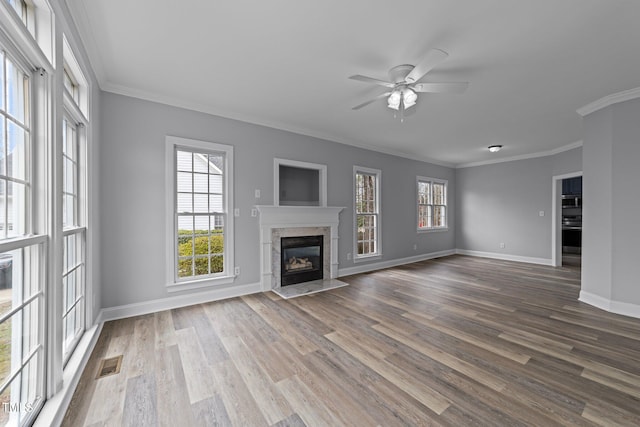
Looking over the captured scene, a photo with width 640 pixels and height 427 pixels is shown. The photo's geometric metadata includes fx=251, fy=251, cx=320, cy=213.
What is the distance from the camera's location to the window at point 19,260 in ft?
3.90

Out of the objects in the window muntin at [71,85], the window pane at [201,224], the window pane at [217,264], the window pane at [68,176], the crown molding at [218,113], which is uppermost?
the crown molding at [218,113]

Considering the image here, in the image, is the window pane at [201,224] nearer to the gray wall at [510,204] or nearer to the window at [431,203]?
the window at [431,203]

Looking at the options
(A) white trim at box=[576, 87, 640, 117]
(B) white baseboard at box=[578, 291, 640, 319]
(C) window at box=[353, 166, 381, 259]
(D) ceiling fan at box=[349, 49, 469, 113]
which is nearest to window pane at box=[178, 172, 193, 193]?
(D) ceiling fan at box=[349, 49, 469, 113]

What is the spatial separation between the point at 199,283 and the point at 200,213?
94cm

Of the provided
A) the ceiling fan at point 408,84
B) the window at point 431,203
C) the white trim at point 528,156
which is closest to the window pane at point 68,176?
the ceiling fan at point 408,84

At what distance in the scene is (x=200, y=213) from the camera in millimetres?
3438

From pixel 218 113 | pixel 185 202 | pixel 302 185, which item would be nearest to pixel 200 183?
pixel 185 202

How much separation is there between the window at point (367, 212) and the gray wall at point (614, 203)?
3.21 meters

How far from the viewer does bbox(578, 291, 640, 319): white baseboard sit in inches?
117

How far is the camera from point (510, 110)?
3.51 metres

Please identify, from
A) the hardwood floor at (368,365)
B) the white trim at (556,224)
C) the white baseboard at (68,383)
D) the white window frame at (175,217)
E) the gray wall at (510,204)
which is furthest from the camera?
the gray wall at (510,204)

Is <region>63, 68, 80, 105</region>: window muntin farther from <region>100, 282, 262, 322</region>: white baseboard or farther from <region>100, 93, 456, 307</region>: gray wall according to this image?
<region>100, 282, 262, 322</region>: white baseboard

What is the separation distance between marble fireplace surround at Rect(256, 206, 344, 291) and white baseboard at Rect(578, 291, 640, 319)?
3600mm

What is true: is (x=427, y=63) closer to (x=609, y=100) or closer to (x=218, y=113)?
(x=218, y=113)
